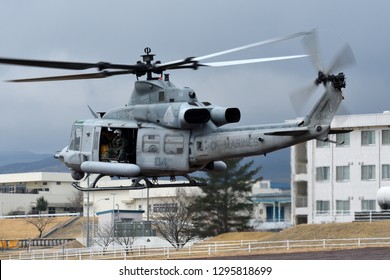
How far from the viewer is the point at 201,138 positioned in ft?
127

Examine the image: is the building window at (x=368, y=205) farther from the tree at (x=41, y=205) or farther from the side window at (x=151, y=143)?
the tree at (x=41, y=205)

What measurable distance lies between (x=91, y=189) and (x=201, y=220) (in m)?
42.7

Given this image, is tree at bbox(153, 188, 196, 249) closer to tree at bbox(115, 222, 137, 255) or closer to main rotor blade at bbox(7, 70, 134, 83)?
tree at bbox(115, 222, 137, 255)

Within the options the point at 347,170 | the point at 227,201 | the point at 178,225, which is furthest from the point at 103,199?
the point at 227,201

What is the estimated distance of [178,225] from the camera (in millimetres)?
90250

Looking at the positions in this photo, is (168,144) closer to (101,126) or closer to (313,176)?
(101,126)

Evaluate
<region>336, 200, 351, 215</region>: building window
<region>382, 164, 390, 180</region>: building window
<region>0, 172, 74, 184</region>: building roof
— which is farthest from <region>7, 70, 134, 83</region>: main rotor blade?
<region>0, 172, 74, 184</region>: building roof

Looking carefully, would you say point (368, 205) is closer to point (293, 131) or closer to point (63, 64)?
point (293, 131)

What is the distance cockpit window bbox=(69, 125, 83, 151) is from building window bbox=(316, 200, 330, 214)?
55529 mm

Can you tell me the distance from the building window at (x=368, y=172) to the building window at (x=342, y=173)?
1658 mm

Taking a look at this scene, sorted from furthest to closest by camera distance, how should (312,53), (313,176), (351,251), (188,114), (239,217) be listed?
(313,176) < (239,217) < (351,251) < (188,114) < (312,53)

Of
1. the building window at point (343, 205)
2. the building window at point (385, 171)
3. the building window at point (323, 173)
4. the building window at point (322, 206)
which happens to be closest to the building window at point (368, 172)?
the building window at point (385, 171)
